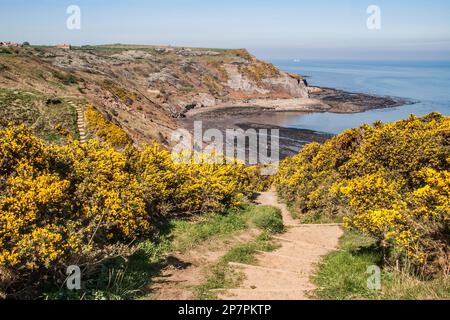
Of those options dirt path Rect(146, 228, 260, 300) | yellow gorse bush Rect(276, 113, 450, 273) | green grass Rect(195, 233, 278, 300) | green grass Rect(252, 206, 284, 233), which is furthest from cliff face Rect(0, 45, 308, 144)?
green grass Rect(195, 233, 278, 300)

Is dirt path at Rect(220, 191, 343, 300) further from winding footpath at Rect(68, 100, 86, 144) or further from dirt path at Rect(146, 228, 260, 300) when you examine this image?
winding footpath at Rect(68, 100, 86, 144)

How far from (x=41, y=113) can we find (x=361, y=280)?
88.5 feet

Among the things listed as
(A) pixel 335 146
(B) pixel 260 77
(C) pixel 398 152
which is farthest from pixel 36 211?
(B) pixel 260 77

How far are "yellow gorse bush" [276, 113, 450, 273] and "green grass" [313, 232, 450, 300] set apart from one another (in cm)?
64

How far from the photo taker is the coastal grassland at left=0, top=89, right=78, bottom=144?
2530 cm

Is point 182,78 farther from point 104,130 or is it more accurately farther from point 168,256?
point 168,256

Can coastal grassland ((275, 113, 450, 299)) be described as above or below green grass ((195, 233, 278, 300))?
above

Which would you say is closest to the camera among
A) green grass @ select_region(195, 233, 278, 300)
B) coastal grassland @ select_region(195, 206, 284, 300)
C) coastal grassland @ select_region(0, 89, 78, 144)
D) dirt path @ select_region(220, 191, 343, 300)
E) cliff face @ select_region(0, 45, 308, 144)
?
dirt path @ select_region(220, 191, 343, 300)

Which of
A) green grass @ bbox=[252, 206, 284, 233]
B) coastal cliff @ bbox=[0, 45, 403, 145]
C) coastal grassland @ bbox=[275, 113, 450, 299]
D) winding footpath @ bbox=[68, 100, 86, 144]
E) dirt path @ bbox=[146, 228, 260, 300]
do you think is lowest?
green grass @ bbox=[252, 206, 284, 233]

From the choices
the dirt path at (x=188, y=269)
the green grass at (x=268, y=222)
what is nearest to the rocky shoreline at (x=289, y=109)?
the green grass at (x=268, y=222)

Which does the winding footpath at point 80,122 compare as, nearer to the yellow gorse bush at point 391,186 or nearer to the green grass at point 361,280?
the yellow gorse bush at point 391,186

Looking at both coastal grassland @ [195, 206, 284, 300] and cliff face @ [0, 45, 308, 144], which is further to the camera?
cliff face @ [0, 45, 308, 144]

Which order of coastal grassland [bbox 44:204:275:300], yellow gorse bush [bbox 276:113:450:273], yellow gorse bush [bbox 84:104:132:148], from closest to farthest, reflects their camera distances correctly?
coastal grassland [bbox 44:204:275:300] → yellow gorse bush [bbox 276:113:450:273] → yellow gorse bush [bbox 84:104:132:148]
